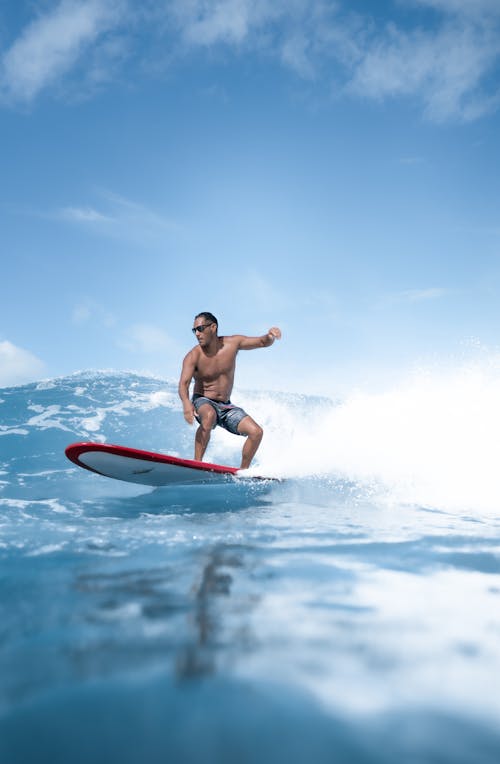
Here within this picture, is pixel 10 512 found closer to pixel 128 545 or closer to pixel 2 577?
pixel 128 545

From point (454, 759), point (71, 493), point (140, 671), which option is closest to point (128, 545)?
point (140, 671)

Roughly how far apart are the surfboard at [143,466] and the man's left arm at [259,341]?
6.16 ft

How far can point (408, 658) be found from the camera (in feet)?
6.68

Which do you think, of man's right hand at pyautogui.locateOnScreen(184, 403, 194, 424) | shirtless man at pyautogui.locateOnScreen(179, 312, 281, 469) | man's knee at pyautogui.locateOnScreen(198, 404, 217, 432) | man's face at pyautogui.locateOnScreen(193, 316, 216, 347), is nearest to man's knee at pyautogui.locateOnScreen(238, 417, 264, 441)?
shirtless man at pyautogui.locateOnScreen(179, 312, 281, 469)

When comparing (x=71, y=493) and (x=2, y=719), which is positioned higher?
(x=71, y=493)

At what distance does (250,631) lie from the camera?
7.47ft

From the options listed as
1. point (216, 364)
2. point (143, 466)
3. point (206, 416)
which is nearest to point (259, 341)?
point (216, 364)

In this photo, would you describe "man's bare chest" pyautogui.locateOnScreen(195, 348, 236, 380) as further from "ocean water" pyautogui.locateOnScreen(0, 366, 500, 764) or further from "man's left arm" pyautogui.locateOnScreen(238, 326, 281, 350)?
"ocean water" pyautogui.locateOnScreen(0, 366, 500, 764)

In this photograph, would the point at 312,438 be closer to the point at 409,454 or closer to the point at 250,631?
the point at 409,454

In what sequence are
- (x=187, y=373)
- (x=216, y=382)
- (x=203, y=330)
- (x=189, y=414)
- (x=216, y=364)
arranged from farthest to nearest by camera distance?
(x=216, y=382)
(x=216, y=364)
(x=187, y=373)
(x=203, y=330)
(x=189, y=414)

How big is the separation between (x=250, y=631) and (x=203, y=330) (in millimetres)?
5498

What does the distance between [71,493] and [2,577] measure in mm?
4760

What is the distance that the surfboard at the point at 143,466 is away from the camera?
21.8ft

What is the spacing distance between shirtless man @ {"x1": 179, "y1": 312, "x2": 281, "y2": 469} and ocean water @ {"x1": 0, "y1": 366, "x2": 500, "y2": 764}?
144 cm
